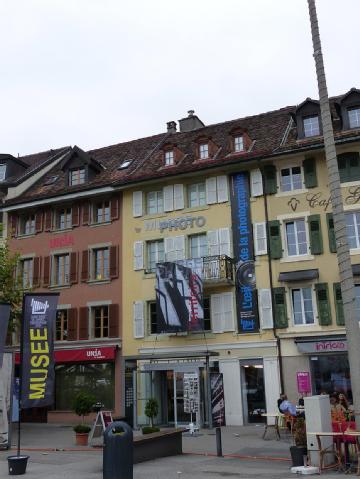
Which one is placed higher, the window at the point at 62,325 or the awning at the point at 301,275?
the awning at the point at 301,275

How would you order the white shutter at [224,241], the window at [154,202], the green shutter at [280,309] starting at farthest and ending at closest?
the window at [154,202] < the white shutter at [224,241] < the green shutter at [280,309]

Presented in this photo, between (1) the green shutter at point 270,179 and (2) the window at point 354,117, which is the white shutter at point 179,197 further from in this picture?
(2) the window at point 354,117

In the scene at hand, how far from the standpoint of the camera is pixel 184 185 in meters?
27.4

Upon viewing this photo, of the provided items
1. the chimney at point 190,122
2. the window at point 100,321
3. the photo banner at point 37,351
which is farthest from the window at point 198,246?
the photo banner at point 37,351

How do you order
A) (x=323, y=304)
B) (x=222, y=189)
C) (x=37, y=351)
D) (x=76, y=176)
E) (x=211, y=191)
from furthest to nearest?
1. (x=76, y=176)
2. (x=211, y=191)
3. (x=222, y=189)
4. (x=323, y=304)
5. (x=37, y=351)

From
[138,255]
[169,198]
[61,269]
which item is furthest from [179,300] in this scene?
[61,269]

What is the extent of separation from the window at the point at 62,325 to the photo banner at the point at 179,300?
5.91 metres

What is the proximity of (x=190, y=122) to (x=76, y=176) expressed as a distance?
7736 mm

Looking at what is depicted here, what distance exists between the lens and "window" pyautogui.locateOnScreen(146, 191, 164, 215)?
27906 millimetres

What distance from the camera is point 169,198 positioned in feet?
90.4

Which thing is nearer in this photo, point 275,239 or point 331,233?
point 331,233

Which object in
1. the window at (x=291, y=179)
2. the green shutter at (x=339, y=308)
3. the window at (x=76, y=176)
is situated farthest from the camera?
the window at (x=76, y=176)

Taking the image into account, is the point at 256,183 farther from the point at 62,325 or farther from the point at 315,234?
the point at 62,325

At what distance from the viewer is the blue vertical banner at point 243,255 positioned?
24609mm
